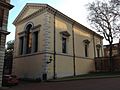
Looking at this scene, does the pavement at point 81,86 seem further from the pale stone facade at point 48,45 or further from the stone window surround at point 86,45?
the stone window surround at point 86,45

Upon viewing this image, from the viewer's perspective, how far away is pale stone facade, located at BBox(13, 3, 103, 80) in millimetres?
22984

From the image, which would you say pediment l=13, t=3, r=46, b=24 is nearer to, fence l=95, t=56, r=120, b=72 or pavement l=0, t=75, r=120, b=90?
pavement l=0, t=75, r=120, b=90

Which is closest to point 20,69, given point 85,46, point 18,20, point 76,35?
point 18,20

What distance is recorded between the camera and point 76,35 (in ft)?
97.5

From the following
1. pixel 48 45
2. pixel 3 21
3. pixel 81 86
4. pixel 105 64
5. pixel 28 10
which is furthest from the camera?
pixel 105 64

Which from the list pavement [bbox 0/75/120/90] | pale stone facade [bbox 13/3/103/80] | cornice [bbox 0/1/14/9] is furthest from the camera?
pale stone facade [bbox 13/3/103/80]

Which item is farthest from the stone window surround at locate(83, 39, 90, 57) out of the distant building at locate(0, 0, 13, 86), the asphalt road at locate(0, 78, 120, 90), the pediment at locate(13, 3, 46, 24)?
the distant building at locate(0, 0, 13, 86)

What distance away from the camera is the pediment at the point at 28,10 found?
26.1 metres

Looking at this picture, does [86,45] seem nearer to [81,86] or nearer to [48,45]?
[48,45]

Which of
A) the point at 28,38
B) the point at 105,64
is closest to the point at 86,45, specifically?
the point at 105,64

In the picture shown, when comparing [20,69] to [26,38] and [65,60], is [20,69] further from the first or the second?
[65,60]

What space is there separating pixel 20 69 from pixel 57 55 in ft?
22.0

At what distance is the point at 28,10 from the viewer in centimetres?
2809

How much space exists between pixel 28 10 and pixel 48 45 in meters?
8.60
